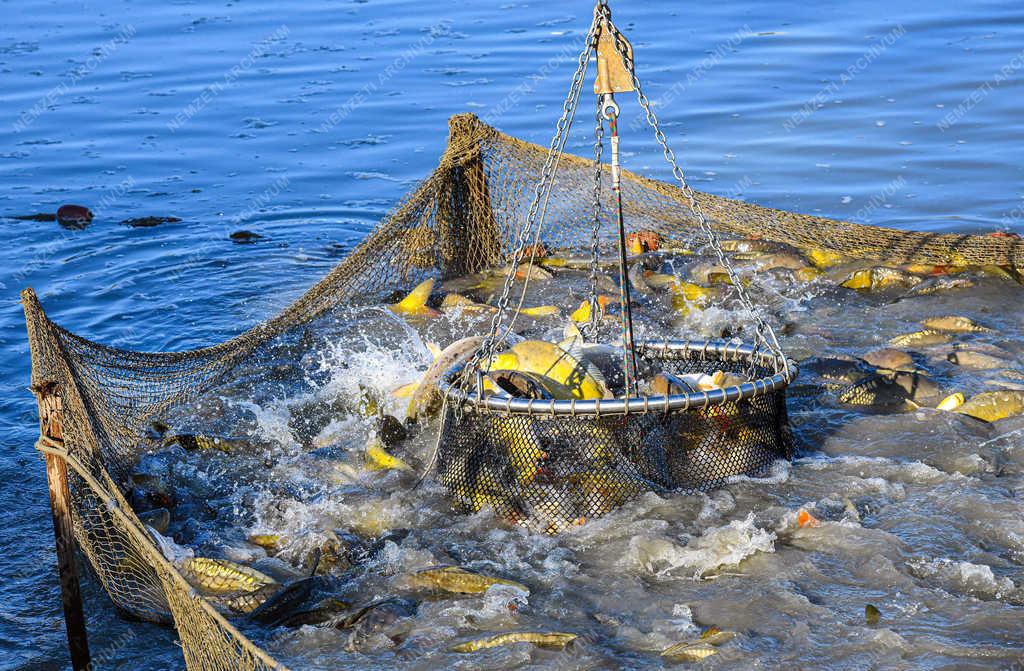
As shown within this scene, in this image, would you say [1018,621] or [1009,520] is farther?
[1009,520]

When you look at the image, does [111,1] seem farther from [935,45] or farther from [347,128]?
[935,45]

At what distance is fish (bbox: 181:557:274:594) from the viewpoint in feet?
16.1

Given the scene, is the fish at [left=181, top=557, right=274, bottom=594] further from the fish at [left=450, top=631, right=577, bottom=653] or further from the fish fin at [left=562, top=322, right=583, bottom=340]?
the fish fin at [left=562, top=322, right=583, bottom=340]

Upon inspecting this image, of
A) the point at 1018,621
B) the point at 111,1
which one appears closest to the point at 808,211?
the point at 1018,621

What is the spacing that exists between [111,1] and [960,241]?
16106 millimetres

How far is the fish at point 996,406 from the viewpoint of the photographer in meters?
6.08

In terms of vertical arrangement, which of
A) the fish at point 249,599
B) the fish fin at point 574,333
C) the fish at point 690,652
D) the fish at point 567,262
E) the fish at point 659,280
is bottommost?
the fish at point 690,652

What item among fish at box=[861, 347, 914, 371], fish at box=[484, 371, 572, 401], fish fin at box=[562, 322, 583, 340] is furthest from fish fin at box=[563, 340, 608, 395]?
fish at box=[861, 347, 914, 371]

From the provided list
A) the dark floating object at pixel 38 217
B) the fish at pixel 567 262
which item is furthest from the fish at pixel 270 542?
the dark floating object at pixel 38 217

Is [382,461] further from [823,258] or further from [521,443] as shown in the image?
[823,258]

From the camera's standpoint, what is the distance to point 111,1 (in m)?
19.2

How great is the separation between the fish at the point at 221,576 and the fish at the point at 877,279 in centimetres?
519

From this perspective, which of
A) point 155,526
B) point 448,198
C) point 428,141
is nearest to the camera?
point 155,526

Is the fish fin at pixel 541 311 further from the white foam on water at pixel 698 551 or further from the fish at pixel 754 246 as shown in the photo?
the white foam on water at pixel 698 551
